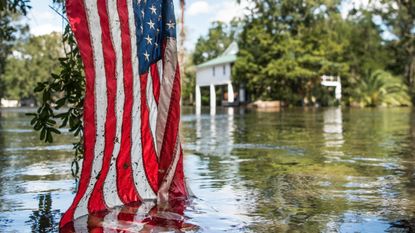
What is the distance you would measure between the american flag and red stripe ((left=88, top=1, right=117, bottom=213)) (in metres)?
0.01

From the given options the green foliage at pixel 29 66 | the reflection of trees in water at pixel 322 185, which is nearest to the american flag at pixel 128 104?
the reflection of trees in water at pixel 322 185

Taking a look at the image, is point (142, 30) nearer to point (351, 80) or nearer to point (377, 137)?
point (377, 137)

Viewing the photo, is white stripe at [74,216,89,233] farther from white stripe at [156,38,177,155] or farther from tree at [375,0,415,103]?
tree at [375,0,415,103]

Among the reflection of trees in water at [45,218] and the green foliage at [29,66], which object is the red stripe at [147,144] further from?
the green foliage at [29,66]

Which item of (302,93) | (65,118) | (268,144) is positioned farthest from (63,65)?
(302,93)

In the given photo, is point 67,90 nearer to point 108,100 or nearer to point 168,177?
point 108,100

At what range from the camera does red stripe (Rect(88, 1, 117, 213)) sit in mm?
5891

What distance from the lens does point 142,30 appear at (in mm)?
6496

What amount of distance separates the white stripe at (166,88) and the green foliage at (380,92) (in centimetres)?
5579

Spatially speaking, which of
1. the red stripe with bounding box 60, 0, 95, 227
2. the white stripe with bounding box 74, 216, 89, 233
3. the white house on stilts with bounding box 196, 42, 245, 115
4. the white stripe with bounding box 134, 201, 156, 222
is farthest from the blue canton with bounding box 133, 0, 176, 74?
the white house on stilts with bounding box 196, 42, 245, 115

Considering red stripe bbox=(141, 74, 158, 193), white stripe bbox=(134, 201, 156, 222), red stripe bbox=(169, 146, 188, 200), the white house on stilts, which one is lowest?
white stripe bbox=(134, 201, 156, 222)

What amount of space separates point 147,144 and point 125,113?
0.61 meters

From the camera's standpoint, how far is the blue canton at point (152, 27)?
6428 millimetres

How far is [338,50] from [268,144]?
4657 centimetres
